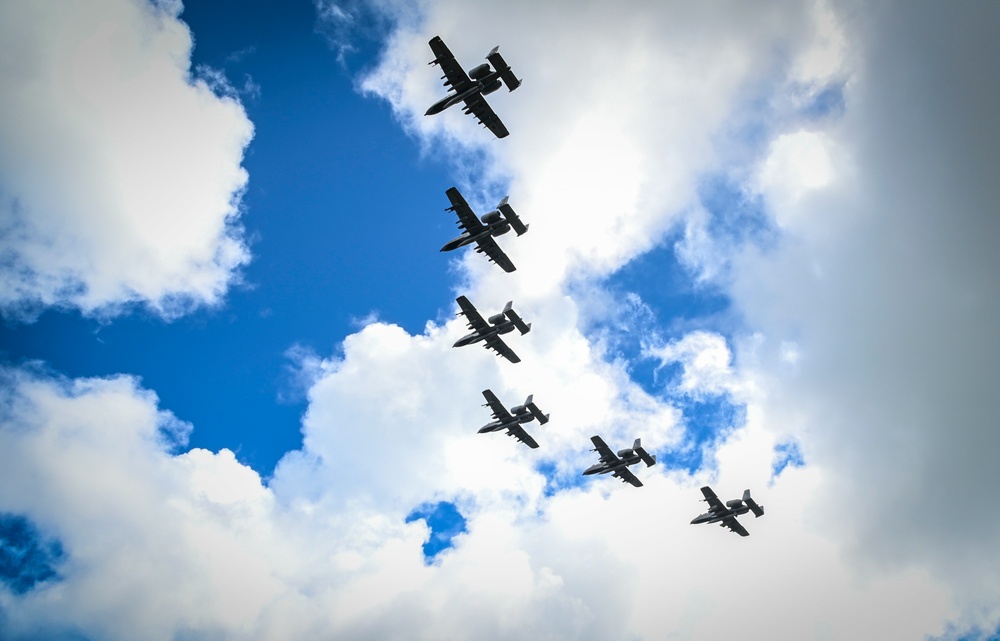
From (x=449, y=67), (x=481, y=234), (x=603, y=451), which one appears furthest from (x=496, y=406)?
(x=449, y=67)

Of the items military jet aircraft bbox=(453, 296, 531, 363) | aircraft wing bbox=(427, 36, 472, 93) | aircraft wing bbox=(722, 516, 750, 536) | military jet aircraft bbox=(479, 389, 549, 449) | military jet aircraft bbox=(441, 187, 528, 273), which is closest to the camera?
aircraft wing bbox=(427, 36, 472, 93)

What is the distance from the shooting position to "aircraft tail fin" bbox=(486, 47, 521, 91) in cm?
5009

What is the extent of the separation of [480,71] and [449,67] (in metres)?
2.51

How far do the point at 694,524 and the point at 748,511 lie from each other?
6350mm

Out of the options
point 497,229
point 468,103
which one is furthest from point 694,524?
point 468,103

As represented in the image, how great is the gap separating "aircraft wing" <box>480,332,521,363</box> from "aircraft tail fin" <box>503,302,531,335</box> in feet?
8.77

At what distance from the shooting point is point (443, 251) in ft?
190

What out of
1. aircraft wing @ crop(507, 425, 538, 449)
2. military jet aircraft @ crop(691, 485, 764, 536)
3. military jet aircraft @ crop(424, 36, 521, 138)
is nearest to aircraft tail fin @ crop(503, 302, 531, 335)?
aircraft wing @ crop(507, 425, 538, 449)

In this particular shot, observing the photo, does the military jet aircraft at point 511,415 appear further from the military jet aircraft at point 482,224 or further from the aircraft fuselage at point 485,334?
the military jet aircraft at point 482,224

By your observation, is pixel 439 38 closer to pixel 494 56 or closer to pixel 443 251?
pixel 494 56

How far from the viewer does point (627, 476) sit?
77562 millimetres

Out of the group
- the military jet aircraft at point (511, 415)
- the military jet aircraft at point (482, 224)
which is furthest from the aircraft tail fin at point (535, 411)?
the military jet aircraft at point (482, 224)

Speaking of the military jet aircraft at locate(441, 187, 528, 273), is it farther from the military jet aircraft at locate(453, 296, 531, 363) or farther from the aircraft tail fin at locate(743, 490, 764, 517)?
the aircraft tail fin at locate(743, 490, 764, 517)

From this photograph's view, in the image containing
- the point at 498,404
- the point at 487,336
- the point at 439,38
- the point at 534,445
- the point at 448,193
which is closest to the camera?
the point at 439,38
